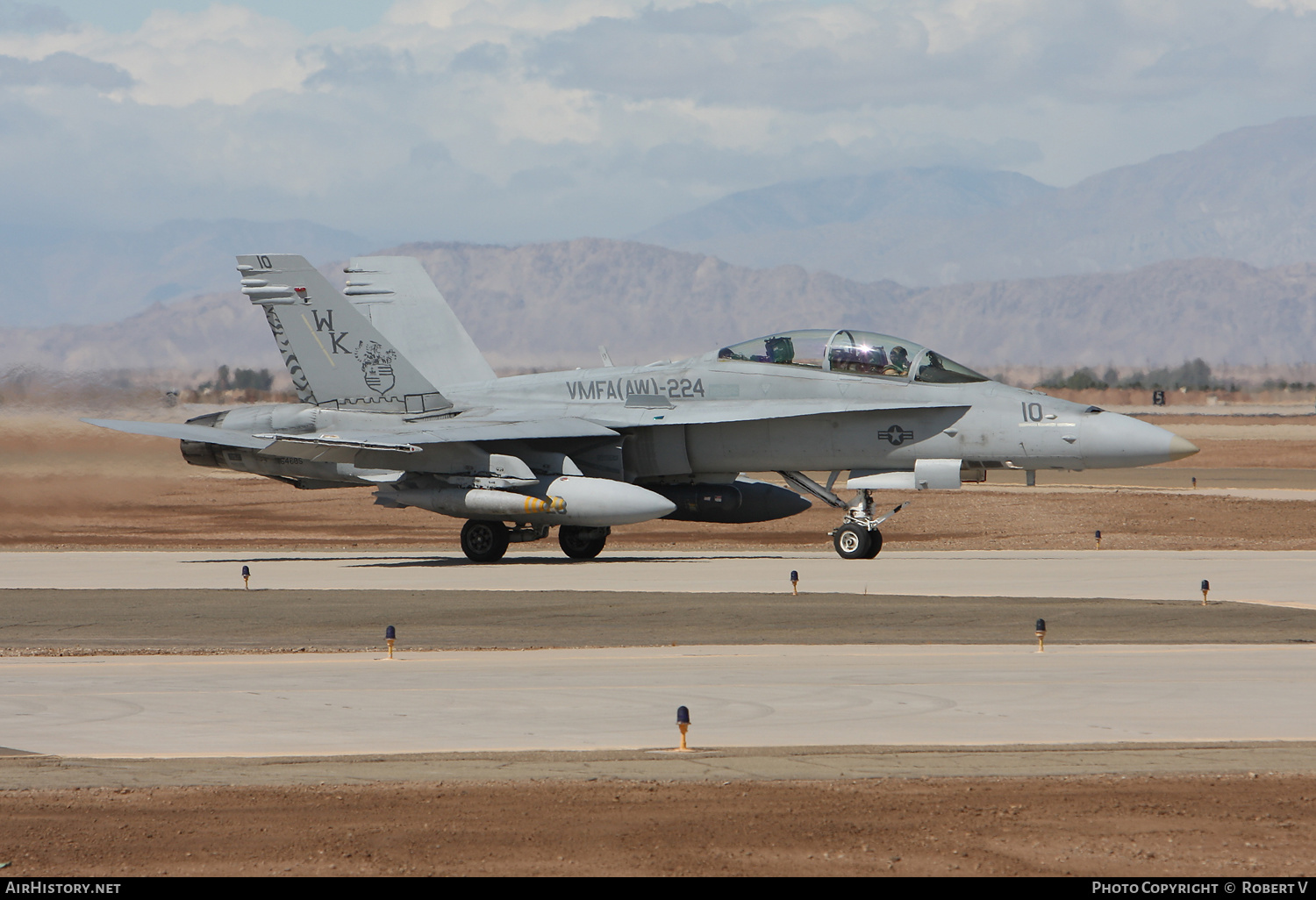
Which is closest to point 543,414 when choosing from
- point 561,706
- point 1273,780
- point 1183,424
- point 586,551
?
point 586,551

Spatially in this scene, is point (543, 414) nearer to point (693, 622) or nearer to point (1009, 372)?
point (693, 622)

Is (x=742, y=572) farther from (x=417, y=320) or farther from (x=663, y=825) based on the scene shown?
(x=663, y=825)

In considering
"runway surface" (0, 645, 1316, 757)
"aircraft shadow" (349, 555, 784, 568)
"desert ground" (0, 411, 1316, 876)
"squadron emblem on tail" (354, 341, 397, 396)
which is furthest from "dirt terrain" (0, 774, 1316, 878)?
"squadron emblem on tail" (354, 341, 397, 396)

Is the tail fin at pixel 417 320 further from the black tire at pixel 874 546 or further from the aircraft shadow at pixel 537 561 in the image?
the black tire at pixel 874 546

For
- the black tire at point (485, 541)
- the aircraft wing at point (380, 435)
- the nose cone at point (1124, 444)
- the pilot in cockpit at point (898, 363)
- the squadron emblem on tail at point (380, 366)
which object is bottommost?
the black tire at point (485, 541)

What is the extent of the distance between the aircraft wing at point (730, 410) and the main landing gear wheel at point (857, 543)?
1.90 metres

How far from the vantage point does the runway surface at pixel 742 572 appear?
1914 cm

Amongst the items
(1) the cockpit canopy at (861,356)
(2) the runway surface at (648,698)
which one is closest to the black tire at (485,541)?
(1) the cockpit canopy at (861,356)

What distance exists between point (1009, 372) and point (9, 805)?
186111 mm

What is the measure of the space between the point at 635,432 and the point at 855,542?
13.6 ft

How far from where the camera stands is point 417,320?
29.1 meters

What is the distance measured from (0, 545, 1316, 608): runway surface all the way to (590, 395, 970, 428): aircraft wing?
2.34 m

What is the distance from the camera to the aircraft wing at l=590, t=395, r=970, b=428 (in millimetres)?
22859

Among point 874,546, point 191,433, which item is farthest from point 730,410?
point 191,433
